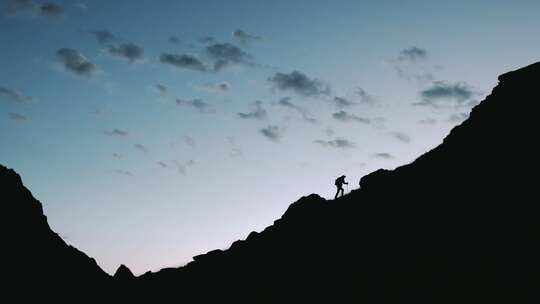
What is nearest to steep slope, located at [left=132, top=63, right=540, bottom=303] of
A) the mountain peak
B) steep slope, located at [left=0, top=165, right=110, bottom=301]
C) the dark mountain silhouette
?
the dark mountain silhouette

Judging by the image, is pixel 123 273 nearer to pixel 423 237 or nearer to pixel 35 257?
pixel 35 257

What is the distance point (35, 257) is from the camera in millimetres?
63125

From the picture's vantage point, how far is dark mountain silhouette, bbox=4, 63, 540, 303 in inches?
1267

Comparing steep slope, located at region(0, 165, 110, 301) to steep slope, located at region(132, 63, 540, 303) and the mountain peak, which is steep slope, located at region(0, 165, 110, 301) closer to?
the mountain peak

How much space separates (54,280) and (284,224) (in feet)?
119

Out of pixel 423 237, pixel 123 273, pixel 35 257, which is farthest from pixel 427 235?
pixel 35 257

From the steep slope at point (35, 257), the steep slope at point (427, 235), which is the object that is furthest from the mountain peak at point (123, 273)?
the steep slope at point (427, 235)

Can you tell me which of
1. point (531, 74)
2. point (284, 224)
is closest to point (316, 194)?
point (284, 224)

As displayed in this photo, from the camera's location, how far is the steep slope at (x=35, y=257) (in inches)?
2371

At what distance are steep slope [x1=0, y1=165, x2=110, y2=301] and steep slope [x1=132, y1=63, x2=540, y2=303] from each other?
2229 centimetres

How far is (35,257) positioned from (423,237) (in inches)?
2100

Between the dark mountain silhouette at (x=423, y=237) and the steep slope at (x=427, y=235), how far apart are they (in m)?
0.10

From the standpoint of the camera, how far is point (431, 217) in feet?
128

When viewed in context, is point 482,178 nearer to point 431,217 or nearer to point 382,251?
point 431,217
